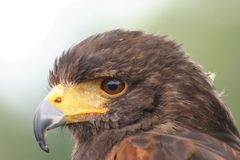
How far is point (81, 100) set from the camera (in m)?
7.98

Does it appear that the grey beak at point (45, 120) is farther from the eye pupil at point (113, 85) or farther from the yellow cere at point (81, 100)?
the eye pupil at point (113, 85)

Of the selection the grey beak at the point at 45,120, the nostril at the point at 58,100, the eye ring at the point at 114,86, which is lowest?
the grey beak at the point at 45,120

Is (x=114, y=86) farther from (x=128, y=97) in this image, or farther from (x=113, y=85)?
(x=128, y=97)

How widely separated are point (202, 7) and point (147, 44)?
28.1m

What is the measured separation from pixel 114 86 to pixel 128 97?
125 mm

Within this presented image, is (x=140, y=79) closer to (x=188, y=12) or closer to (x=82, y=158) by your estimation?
(x=82, y=158)

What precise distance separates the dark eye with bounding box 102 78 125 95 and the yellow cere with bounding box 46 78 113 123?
41 millimetres

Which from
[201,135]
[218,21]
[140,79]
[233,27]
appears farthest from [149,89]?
[218,21]

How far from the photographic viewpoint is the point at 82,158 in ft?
25.1

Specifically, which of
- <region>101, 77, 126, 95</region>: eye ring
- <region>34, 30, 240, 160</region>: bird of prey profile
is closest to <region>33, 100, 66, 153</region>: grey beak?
<region>34, 30, 240, 160</region>: bird of prey profile

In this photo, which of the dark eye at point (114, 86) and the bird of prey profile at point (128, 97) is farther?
the dark eye at point (114, 86)

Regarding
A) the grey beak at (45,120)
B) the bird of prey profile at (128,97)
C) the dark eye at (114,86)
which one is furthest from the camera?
the dark eye at (114,86)

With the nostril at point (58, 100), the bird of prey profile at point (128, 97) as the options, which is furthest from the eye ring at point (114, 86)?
the nostril at point (58, 100)

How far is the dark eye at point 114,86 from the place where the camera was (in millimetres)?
7852
